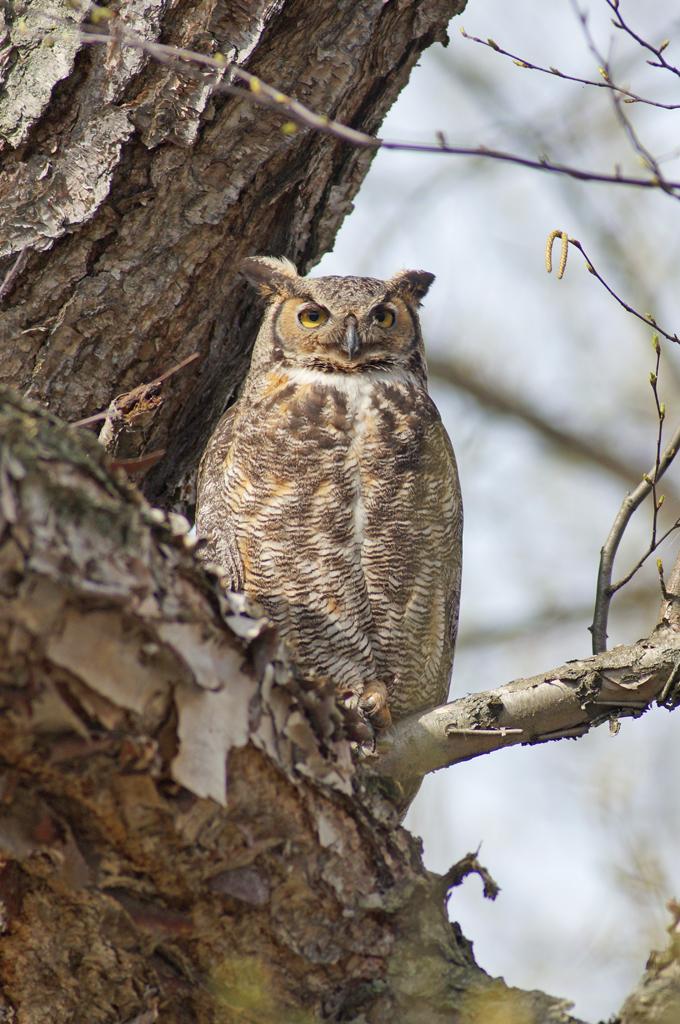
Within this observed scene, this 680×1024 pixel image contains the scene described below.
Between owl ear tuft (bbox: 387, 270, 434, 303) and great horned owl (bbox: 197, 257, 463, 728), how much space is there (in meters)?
0.19

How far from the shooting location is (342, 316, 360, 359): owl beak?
3127 millimetres

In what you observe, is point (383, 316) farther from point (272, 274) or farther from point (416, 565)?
point (416, 565)

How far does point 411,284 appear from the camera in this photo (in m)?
3.43

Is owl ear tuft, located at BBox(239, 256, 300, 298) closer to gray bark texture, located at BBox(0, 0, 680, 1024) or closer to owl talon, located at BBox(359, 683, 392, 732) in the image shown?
gray bark texture, located at BBox(0, 0, 680, 1024)

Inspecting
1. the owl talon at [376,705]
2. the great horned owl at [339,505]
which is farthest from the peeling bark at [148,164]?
the owl talon at [376,705]

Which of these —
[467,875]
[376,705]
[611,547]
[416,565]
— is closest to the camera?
[467,875]

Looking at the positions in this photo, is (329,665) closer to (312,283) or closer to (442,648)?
(442,648)

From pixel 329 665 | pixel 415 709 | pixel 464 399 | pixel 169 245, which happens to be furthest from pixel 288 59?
pixel 464 399

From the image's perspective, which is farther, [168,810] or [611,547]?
[611,547]

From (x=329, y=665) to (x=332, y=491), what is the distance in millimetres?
459

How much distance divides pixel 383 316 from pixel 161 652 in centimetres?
207

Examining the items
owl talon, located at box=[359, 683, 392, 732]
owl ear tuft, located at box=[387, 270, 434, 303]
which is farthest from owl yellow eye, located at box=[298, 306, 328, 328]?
owl talon, located at box=[359, 683, 392, 732]

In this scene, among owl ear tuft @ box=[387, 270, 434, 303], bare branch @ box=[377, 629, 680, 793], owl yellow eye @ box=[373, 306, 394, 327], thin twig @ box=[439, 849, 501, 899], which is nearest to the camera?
thin twig @ box=[439, 849, 501, 899]

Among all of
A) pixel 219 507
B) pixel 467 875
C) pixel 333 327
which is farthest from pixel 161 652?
pixel 333 327
